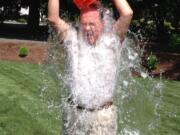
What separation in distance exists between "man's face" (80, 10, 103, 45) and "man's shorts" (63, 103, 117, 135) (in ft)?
1.63

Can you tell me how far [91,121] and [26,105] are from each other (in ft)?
24.2

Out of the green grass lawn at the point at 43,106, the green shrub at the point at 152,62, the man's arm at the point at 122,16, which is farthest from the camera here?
the green shrub at the point at 152,62

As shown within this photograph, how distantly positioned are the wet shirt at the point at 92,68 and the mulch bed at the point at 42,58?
43.9ft

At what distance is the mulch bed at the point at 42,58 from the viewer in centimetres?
1756

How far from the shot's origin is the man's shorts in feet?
11.8

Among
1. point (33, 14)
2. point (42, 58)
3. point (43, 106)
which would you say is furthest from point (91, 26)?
point (33, 14)

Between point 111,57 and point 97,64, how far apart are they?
114mm

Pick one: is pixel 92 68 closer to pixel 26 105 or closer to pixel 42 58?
pixel 26 105

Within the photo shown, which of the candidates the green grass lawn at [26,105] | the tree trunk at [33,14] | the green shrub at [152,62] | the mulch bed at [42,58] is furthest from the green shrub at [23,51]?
the tree trunk at [33,14]

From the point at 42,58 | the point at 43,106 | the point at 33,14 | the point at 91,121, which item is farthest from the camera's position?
the point at 33,14

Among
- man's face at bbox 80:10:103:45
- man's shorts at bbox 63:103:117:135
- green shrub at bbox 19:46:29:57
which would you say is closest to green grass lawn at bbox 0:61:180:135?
man's shorts at bbox 63:103:117:135

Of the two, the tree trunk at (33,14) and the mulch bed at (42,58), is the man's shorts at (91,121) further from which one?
the tree trunk at (33,14)

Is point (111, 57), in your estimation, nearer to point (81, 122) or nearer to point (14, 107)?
point (81, 122)

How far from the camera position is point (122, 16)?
351 centimetres
